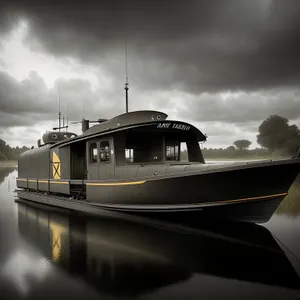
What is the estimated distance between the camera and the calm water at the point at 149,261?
4723 mm

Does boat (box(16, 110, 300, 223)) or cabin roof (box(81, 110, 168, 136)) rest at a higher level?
cabin roof (box(81, 110, 168, 136))

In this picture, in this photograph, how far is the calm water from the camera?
15.5 ft

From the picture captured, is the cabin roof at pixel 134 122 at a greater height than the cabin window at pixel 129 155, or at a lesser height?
greater

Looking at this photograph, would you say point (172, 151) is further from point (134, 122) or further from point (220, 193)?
point (220, 193)

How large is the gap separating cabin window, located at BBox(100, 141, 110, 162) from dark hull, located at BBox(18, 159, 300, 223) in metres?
1.59

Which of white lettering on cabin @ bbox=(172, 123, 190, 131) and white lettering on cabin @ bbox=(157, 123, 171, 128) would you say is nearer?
white lettering on cabin @ bbox=(157, 123, 171, 128)

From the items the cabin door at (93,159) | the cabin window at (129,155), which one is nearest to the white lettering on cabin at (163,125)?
the cabin window at (129,155)

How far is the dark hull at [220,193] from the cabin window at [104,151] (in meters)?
1.59

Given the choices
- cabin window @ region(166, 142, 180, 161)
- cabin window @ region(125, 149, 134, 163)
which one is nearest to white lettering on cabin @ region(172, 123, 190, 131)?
cabin window @ region(166, 142, 180, 161)

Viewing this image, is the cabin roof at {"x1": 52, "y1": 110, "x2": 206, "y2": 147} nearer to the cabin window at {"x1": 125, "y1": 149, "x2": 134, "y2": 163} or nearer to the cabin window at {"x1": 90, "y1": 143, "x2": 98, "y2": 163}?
the cabin window at {"x1": 90, "y1": 143, "x2": 98, "y2": 163}

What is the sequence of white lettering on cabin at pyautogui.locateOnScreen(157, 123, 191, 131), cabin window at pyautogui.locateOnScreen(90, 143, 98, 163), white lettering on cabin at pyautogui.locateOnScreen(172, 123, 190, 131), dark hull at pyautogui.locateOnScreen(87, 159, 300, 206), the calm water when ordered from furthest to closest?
cabin window at pyautogui.locateOnScreen(90, 143, 98, 163) → white lettering on cabin at pyautogui.locateOnScreen(172, 123, 190, 131) → white lettering on cabin at pyautogui.locateOnScreen(157, 123, 191, 131) → dark hull at pyautogui.locateOnScreen(87, 159, 300, 206) → the calm water

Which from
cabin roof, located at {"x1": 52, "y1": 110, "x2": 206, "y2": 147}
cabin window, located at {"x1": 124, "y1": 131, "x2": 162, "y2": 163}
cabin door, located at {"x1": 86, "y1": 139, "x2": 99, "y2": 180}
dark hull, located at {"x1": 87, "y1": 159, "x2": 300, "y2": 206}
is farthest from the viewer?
cabin door, located at {"x1": 86, "y1": 139, "x2": 99, "y2": 180}

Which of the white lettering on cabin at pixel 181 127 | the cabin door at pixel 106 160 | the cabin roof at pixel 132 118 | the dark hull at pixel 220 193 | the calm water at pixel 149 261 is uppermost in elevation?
the cabin roof at pixel 132 118

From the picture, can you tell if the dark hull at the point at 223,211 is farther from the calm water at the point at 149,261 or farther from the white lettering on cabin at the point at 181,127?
the white lettering on cabin at the point at 181,127
